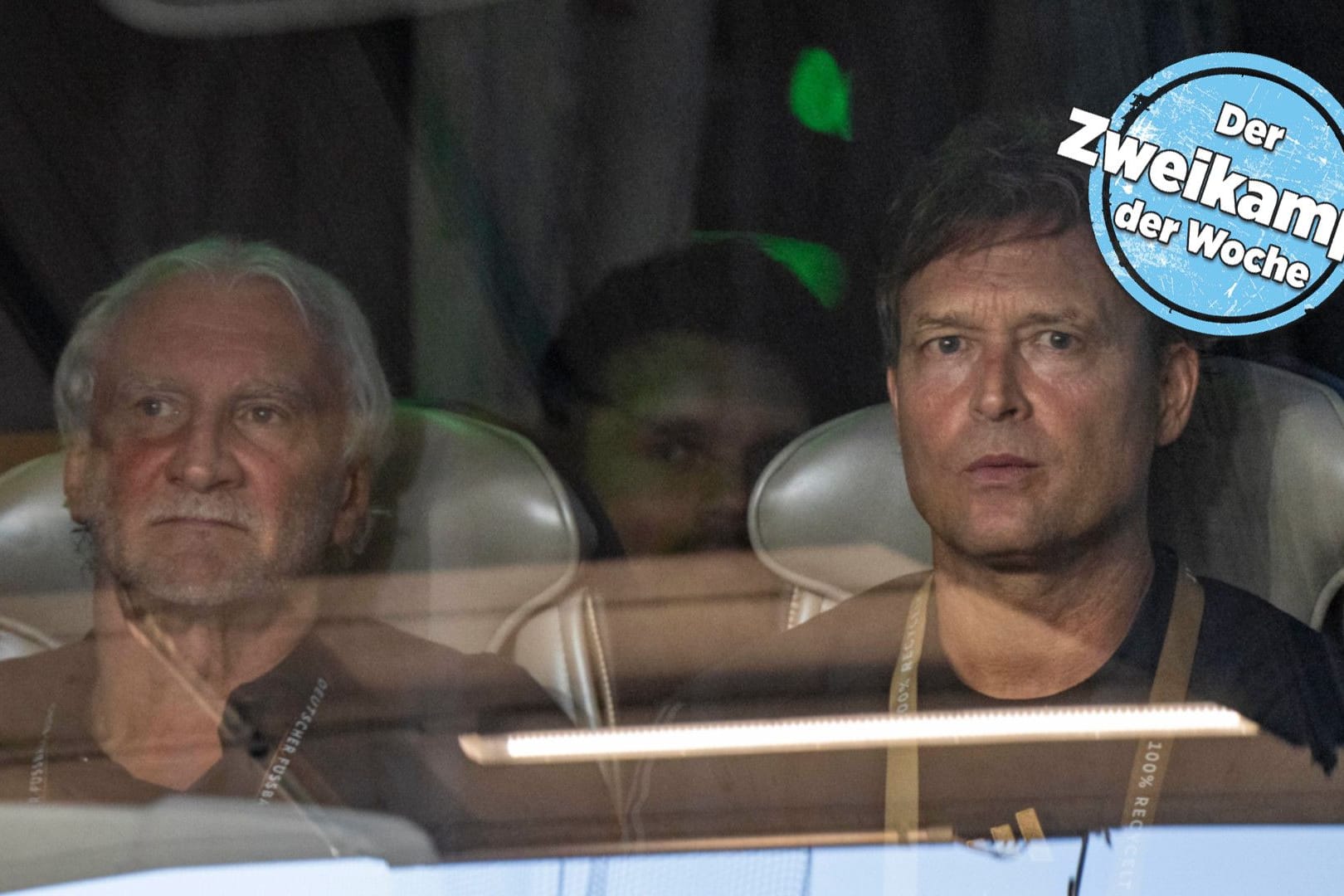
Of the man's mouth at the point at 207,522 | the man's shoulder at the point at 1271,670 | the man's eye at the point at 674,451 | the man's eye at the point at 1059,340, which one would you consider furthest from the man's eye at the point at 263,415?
the man's shoulder at the point at 1271,670

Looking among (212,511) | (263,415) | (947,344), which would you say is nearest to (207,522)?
(212,511)

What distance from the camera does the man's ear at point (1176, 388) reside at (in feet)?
5.16

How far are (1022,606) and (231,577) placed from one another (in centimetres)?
79

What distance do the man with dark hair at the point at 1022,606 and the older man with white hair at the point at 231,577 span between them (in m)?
0.29

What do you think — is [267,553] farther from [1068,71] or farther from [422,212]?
[1068,71]

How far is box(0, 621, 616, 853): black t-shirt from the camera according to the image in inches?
59.5

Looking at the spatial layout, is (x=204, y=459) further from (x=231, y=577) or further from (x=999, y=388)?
(x=999, y=388)

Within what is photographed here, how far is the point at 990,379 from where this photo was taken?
1.58 meters

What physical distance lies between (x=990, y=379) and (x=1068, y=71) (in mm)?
271

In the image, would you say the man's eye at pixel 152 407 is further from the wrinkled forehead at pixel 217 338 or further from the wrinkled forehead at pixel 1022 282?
the wrinkled forehead at pixel 1022 282

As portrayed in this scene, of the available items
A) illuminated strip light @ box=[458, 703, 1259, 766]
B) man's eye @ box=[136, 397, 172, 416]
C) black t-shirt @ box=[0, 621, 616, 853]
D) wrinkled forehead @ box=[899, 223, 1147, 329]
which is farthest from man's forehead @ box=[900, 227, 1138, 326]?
man's eye @ box=[136, 397, 172, 416]

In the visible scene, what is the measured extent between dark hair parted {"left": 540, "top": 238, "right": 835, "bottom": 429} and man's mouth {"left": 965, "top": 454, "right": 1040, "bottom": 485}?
21cm

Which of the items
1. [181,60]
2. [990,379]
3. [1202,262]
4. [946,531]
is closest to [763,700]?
[946,531]

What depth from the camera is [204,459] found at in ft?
6.09
